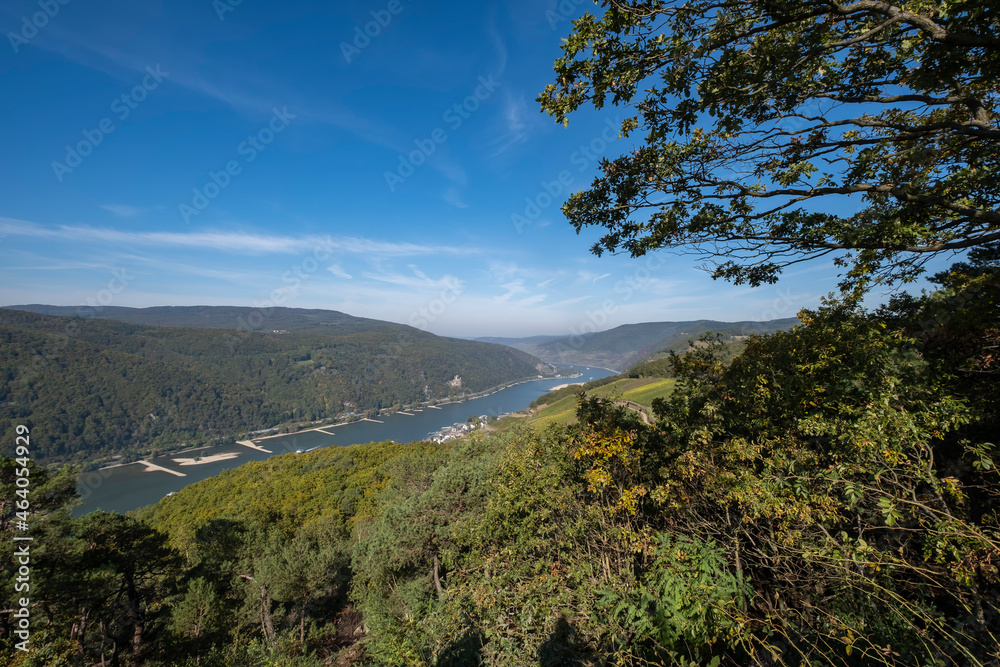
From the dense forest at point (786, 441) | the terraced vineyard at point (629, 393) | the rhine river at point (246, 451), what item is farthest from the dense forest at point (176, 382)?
the dense forest at point (786, 441)

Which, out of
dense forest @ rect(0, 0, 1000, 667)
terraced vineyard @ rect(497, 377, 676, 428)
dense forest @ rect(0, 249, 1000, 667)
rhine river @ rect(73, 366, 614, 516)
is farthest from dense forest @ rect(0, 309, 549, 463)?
dense forest @ rect(0, 0, 1000, 667)

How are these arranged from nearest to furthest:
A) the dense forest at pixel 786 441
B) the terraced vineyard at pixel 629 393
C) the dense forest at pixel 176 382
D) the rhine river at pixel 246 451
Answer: the dense forest at pixel 786 441 < the terraced vineyard at pixel 629 393 < the rhine river at pixel 246 451 < the dense forest at pixel 176 382

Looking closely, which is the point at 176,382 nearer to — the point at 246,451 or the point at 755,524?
the point at 246,451

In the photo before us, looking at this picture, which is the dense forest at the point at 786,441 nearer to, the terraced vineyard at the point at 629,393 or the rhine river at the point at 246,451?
the terraced vineyard at the point at 629,393

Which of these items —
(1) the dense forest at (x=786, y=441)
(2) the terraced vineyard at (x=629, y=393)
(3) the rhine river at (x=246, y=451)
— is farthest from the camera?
(3) the rhine river at (x=246, y=451)

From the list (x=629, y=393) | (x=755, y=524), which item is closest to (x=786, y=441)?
(x=755, y=524)

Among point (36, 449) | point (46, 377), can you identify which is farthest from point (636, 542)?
point (46, 377)
